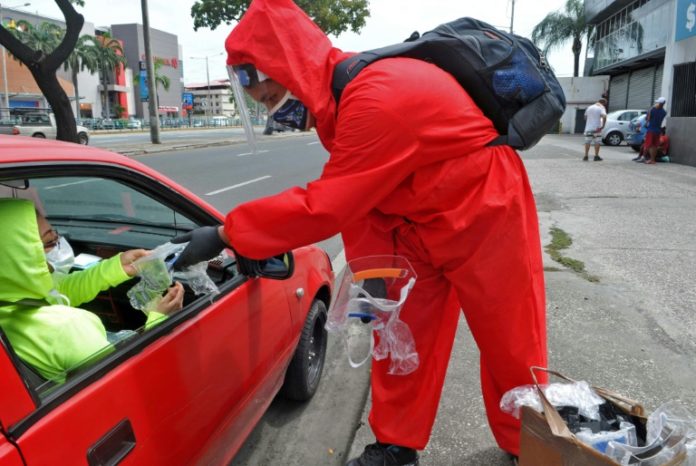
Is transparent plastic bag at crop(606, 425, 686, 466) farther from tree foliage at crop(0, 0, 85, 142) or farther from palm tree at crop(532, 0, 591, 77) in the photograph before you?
palm tree at crop(532, 0, 591, 77)

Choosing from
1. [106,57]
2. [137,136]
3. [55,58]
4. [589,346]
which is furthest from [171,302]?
[106,57]

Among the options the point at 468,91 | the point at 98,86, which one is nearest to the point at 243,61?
the point at 468,91

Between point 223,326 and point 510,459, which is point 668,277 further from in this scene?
point 223,326

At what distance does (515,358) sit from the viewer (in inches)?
79.5

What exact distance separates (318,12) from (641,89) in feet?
56.9

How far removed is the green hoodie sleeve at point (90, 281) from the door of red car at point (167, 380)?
0.26 m

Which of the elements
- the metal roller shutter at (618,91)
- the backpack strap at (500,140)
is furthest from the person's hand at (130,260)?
the metal roller shutter at (618,91)

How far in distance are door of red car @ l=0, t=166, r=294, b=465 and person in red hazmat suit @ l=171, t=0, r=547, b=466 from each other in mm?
309

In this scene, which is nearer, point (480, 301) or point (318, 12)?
point (480, 301)

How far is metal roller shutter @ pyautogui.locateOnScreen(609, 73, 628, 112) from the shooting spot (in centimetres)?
3031

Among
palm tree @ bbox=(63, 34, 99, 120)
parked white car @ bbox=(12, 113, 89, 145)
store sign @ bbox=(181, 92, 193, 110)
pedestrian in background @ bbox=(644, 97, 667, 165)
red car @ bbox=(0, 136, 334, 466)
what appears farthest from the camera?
store sign @ bbox=(181, 92, 193, 110)

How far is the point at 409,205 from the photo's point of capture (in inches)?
73.7

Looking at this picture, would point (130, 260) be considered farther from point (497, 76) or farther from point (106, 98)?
point (106, 98)

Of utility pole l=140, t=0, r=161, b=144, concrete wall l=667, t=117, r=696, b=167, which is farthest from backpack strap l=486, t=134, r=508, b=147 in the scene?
utility pole l=140, t=0, r=161, b=144
